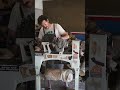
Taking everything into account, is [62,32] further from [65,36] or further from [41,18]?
[41,18]

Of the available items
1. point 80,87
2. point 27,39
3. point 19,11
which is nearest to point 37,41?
point 27,39

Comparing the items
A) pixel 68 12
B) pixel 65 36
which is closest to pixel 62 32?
pixel 65 36

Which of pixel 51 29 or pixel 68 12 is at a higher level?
pixel 68 12

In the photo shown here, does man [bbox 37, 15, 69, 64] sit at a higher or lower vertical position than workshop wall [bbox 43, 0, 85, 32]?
lower

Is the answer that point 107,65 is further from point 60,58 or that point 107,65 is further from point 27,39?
point 27,39

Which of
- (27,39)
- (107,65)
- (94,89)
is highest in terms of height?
(27,39)

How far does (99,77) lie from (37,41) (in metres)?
0.51

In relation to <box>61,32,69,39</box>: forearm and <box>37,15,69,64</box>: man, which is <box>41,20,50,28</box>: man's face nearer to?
<box>37,15,69,64</box>: man

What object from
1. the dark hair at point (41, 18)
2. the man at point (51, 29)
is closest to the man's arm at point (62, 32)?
the man at point (51, 29)

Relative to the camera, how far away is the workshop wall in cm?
280

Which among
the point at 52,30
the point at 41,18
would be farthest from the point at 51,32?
the point at 41,18

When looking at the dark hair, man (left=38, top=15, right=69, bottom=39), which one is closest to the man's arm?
man (left=38, top=15, right=69, bottom=39)

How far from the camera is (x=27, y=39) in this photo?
2.86 meters

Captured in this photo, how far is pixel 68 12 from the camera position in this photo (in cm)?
280
